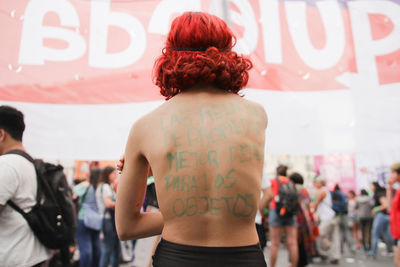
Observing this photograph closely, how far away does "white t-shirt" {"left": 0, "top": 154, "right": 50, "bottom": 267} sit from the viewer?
2.57 m

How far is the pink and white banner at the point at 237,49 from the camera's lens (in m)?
3.12

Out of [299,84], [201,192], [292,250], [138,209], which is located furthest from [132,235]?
[292,250]

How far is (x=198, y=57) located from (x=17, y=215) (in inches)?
71.5

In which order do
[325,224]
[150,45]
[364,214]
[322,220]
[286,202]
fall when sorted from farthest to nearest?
[364,214] → [325,224] → [322,220] → [286,202] → [150,45]

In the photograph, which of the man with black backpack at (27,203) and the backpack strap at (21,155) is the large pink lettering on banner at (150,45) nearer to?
the man with black backpack at (27,203)

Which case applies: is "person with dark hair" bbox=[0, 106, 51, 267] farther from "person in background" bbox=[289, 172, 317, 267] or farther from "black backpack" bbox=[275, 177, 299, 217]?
"person in background" bbox=[289, 172, 317, 267]

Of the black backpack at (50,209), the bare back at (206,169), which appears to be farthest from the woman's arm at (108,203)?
the bare back at (206,169)

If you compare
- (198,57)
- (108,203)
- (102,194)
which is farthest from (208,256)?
(102,194)

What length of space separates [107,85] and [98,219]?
11.7ft

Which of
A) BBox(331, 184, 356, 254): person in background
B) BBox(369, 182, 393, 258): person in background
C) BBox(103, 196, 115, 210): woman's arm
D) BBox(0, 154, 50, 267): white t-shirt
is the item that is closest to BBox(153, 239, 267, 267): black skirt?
BBox(0, 154, 50, 267): white t-shirt

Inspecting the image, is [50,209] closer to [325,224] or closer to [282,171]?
[282,171]

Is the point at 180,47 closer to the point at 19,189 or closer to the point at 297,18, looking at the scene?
the point at 19,189

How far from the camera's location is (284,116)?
3.53 meters

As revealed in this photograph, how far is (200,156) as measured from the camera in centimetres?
157
